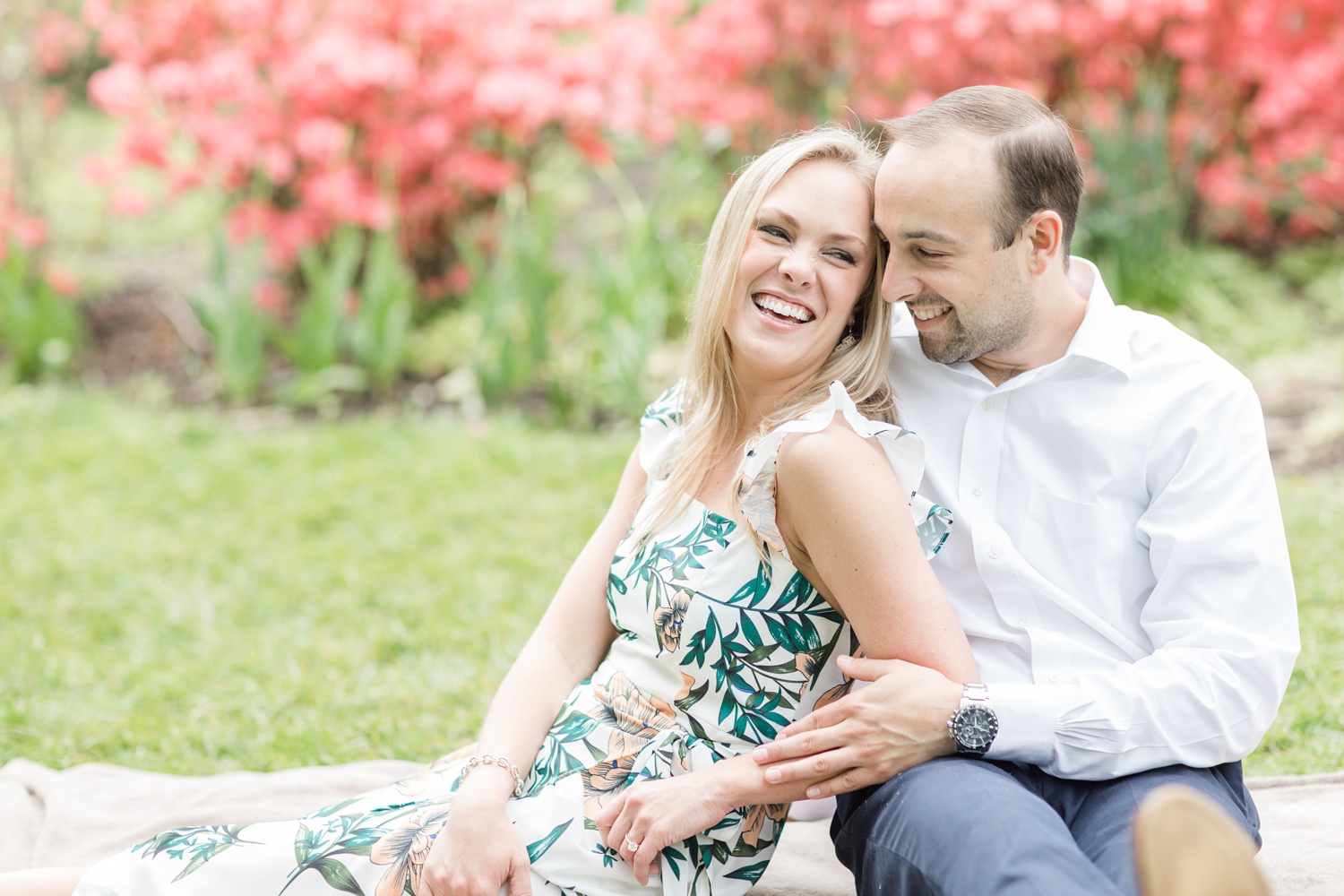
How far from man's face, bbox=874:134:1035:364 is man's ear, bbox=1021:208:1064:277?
0.02 metres

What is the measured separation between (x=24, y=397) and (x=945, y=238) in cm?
541

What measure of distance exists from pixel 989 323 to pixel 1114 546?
1.60 ft

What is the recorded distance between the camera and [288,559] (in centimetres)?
448

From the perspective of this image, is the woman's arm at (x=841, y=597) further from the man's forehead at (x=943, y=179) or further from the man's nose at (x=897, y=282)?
the man's forehead at (x=943, y=179)

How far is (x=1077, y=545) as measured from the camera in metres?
2.22

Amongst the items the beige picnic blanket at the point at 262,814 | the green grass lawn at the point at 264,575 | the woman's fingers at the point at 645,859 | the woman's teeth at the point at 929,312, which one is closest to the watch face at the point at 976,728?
the woman's fingers at the point at 645,859

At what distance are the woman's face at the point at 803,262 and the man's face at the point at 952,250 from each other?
0.06 m

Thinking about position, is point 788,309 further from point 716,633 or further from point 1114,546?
point 1114,546

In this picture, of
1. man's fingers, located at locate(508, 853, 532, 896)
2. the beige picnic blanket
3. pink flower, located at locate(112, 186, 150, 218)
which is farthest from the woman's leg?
pink flower, located at locate(112, 186, 150, 218)

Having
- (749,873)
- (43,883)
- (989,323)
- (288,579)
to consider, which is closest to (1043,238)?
(989,323)

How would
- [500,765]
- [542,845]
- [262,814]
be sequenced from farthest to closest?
1. [262,814]
2. [500,765]
3. [542,845]

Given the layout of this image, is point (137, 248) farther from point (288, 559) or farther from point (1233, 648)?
point (1233, 648)

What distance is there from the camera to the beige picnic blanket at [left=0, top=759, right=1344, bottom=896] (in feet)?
8.02

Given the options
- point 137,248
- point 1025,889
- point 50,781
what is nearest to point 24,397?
point 137,248
